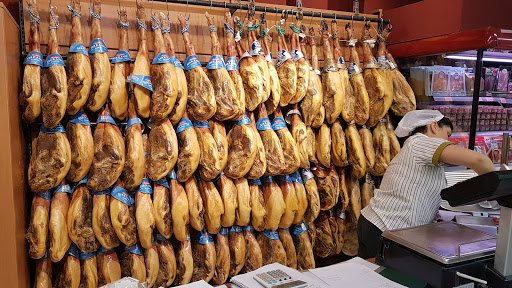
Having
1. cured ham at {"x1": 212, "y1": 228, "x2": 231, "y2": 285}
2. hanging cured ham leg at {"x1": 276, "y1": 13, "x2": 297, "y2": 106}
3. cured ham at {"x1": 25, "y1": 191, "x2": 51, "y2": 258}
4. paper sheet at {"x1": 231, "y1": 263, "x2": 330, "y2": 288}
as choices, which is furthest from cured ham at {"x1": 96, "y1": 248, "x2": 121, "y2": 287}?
hanging cured ham leg at {"x1": 276, "y1": 13, "x2": 297, "y2": 106}

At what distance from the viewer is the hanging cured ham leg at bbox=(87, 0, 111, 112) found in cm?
283

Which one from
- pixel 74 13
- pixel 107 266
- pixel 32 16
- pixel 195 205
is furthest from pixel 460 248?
pixel 32 16

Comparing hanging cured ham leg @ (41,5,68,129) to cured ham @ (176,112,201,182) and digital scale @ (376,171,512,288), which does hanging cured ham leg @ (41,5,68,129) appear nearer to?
cured ham @ (176,112,201,182)

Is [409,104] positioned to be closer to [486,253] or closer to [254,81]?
[254,81]

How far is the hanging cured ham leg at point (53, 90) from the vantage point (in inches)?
105

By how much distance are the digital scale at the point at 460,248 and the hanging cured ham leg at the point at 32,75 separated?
2304 millimetres

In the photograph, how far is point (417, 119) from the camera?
3.02 metres

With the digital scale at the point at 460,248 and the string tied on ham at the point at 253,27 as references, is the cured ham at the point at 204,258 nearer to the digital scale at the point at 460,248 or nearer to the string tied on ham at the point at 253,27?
the digital scale at the point at 460,248

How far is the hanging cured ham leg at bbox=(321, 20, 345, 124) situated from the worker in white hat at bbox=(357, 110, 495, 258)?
0.65 m

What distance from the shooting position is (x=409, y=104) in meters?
3.87

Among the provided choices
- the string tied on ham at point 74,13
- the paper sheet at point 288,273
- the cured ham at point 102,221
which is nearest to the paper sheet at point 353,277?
the paper sheet at point 288,273

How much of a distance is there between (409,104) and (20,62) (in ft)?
10.7

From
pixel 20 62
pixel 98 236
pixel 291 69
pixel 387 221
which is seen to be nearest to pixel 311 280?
pixel 387 221

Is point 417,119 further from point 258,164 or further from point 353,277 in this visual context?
point 353,277
